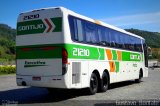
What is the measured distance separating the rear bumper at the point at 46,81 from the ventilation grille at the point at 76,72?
→ 0.64 metres

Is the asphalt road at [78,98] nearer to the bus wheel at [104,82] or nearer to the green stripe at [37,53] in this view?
the bus wheel at [104,82]

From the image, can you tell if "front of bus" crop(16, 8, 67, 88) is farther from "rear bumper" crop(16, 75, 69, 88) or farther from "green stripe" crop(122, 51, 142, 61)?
"green stripe" crop(122, 51, 142, 61)

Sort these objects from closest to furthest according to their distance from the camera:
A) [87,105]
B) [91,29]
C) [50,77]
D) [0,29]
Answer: [87,105] → [50,77] → [91,29] → [0,29]

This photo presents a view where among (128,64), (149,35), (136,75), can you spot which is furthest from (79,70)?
(149,35)

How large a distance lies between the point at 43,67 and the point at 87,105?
8.49 ft

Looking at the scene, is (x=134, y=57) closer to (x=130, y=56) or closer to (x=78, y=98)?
(x=130, y=56)

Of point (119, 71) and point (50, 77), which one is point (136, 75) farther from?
point (50, 77)

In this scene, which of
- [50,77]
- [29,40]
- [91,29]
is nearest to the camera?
[50,77]

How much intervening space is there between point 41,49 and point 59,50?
2.88ft

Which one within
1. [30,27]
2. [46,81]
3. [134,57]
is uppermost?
[30,27]

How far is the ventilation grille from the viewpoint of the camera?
11889 millimetres

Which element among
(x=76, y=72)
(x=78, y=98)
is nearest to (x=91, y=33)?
(x=76, y=72)

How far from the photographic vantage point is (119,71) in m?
17.7

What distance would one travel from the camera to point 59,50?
11602mm
